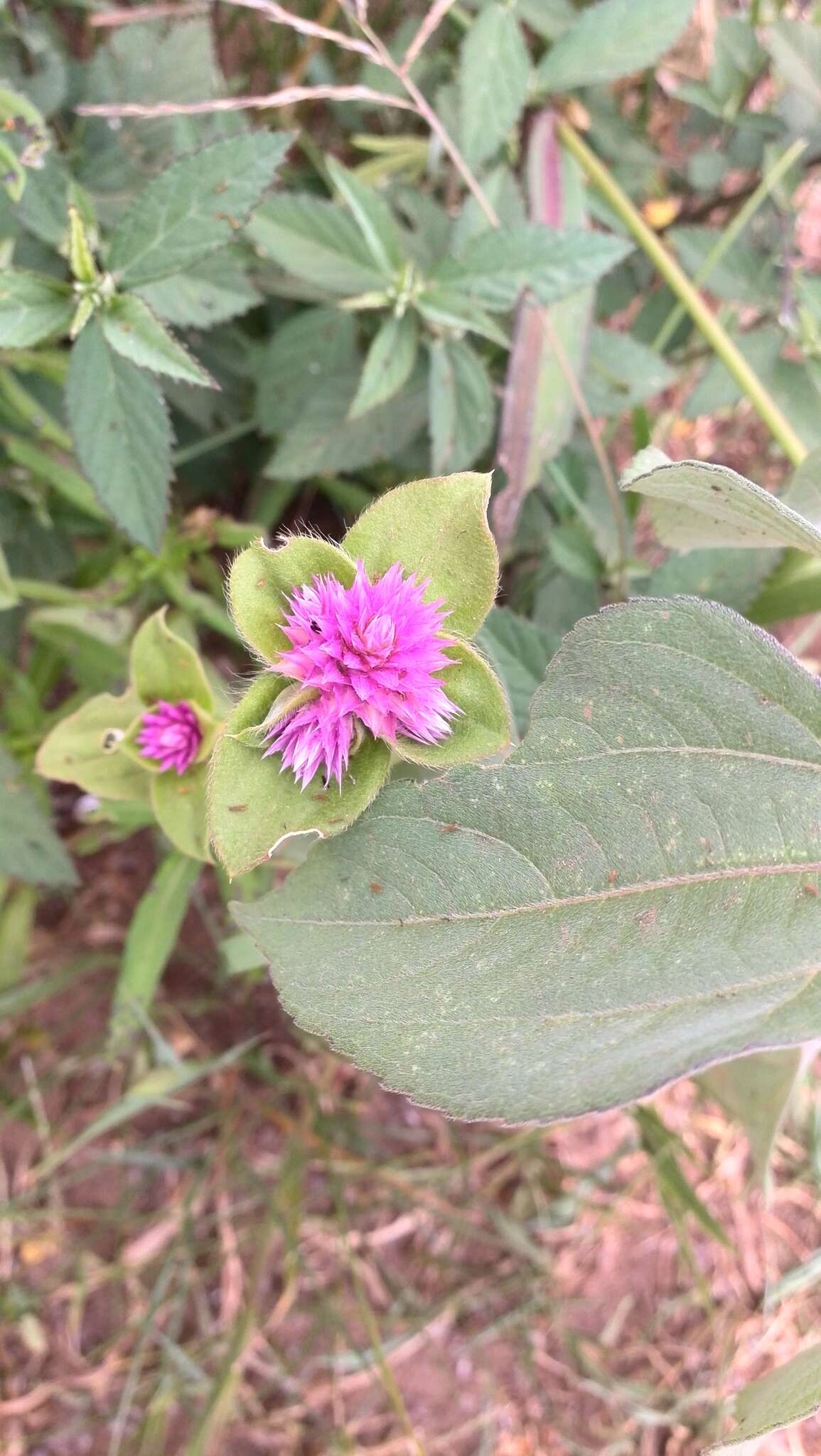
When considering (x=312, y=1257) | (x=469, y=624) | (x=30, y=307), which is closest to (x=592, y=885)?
(x=469, y=624)

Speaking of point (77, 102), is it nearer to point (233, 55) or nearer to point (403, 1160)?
point (233, 55)

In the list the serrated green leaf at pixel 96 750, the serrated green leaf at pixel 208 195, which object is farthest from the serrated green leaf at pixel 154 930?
the serrated green leaf at pixel 208 195

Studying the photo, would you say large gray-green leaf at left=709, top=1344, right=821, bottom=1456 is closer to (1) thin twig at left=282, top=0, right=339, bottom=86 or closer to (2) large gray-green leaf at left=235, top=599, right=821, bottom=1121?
(2) large gray-green leaf at left=235, top=599, right=821, bottom=1121

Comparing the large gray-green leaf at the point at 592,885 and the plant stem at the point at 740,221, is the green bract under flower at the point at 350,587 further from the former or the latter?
the plant stem at the point at 740,221

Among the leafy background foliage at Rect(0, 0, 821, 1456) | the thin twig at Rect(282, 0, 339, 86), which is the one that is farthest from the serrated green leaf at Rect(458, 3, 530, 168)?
the thin twig at Rect(282, 0, 339, 86)

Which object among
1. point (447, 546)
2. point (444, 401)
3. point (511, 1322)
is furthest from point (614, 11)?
point (511, 1322)

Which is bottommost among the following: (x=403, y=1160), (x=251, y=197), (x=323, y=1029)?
(x=403, y=1160)

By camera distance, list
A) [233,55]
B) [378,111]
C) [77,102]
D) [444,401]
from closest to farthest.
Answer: [444,401]
[77,102]
[378,111]
[233,55]
